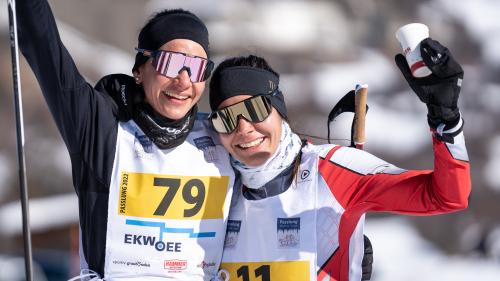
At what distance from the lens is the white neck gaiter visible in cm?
288

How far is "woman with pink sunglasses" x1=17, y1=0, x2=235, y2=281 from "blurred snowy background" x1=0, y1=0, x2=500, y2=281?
70.3 inches

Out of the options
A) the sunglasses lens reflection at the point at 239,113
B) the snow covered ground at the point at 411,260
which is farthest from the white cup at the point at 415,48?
the snow covered ground at the point at 411,260

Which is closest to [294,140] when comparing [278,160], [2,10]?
[278,160]

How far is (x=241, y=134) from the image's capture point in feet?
9.32

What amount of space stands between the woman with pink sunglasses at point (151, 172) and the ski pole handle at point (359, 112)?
1.98 feet

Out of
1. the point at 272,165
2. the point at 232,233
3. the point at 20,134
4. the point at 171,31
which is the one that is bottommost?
the point at 232,233

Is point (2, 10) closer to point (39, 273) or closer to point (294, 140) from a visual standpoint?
point (39, 273)

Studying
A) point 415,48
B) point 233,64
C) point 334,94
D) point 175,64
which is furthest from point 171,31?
point 334,94

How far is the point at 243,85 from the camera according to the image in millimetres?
2887

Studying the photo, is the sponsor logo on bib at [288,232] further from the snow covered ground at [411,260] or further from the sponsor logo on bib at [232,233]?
the snow covered ground at [411,260]

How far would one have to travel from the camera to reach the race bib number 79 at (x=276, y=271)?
2.87m

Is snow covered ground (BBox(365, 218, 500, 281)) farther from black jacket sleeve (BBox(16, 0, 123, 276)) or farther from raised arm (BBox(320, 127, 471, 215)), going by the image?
black jacket sleeve (BBox(16, 0, 123, 276))

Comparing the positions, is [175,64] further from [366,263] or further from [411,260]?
[411,260]

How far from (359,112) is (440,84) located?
751 millimetres
